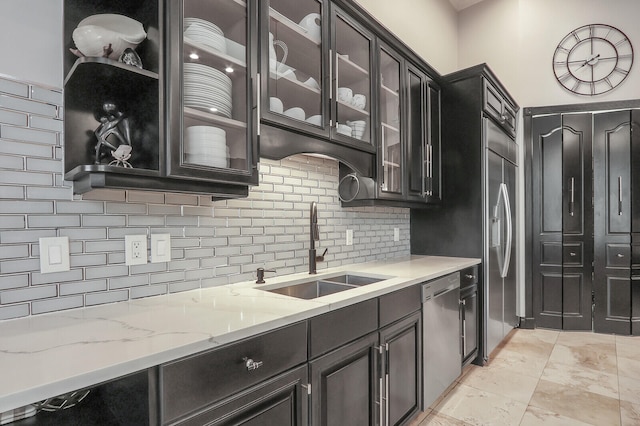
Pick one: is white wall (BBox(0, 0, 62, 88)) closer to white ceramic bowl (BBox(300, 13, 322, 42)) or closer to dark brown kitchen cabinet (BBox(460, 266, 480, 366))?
white ceramic bowl (BBox(300, 13, 322, 42))

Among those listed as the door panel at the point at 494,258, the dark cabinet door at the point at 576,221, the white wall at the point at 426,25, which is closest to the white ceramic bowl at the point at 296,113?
the white wall at the point at 426,25

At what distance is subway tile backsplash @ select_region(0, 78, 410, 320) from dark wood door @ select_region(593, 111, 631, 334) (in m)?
3.42

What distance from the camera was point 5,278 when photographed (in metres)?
1.14

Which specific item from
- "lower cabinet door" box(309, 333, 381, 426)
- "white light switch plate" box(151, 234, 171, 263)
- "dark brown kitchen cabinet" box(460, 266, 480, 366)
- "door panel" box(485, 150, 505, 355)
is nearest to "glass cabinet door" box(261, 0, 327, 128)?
"white light switch plate" box(151, 234, 171, 263)

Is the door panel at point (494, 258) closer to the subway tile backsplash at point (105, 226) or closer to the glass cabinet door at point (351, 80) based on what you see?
the glass cabinet door at point (351, 80)

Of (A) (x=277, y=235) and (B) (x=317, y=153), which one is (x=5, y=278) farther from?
(B) (x=317, y=153)

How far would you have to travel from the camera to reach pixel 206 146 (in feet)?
4.49

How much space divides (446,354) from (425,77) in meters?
2.07

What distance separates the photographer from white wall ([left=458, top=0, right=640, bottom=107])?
3.87 meters

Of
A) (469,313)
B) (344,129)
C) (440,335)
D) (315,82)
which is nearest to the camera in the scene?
(315,82)

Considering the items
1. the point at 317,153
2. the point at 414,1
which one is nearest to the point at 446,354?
the point at 317,153

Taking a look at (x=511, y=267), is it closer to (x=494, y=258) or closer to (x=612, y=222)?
(x=494, y=258)

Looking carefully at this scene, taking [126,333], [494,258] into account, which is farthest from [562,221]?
[126,333]

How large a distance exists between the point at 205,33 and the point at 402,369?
1.84 m
